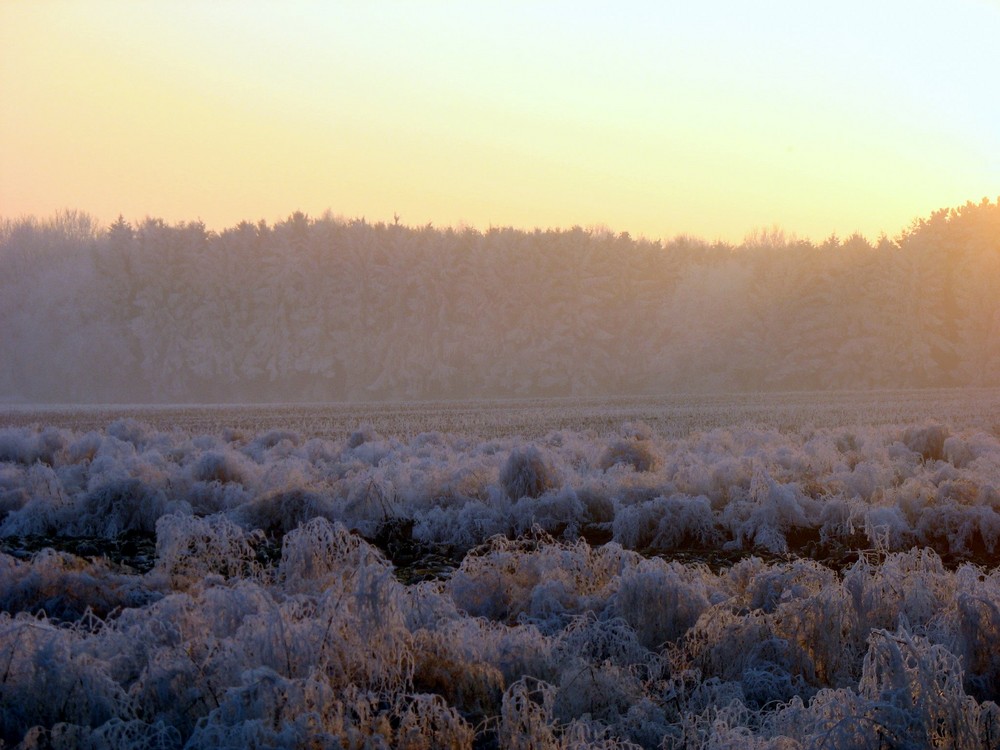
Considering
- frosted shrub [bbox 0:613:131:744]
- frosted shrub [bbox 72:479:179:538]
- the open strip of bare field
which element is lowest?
the open strip of bare field

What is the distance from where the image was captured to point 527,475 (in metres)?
12.7

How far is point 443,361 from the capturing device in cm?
5266

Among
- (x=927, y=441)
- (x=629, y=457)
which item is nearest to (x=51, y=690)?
(x=629, y=457)

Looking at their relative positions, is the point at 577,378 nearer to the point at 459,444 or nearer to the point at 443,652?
the point at 459,444

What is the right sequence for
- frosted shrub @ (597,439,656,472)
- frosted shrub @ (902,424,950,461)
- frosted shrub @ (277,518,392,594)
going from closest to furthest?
frosted shrub @ (277,518,392,594), frosted shrub @ (597,439,656,472), frosted shrub @ (902,424,950,461)

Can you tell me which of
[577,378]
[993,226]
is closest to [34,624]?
[577,378]

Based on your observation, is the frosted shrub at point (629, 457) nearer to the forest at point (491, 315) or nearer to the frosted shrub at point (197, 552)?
the frosted shrub at point (197, 552)

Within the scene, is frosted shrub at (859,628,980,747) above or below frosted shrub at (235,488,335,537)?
above

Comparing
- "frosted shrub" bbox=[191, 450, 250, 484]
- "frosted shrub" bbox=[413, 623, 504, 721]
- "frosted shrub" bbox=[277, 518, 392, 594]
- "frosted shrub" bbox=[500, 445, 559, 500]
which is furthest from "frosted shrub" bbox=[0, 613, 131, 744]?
"frosted shrub" bbox=[191, 450, 250, 484]

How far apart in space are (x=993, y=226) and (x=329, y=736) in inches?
2191

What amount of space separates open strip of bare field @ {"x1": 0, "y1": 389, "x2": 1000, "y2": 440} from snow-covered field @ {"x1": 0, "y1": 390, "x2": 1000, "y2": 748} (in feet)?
29.8

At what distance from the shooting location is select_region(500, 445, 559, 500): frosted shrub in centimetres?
1252

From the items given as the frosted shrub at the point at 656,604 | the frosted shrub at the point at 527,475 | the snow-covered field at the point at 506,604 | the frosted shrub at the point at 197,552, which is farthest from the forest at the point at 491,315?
the frosted shrub at the point at 656,604

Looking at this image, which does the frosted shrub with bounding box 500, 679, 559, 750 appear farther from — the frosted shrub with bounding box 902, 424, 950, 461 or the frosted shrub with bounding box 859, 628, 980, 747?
the frosted shrub with bounding box 902, 424, 950, 461
